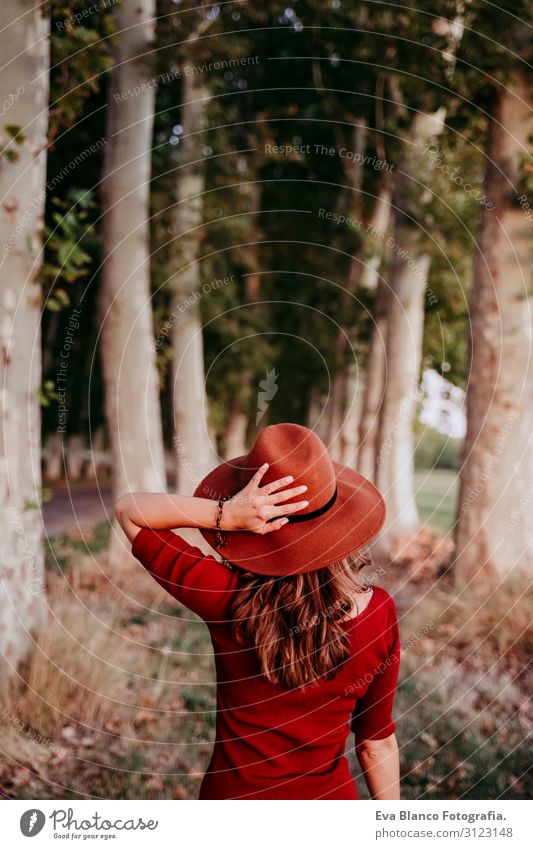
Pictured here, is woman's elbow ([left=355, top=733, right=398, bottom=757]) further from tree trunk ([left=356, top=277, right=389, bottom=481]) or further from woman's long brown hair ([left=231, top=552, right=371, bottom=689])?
tree trunk ([left=356, top=277, right=389, bottom=481])

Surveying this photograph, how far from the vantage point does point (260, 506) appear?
84.6 inches

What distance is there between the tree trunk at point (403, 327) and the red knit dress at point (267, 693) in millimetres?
9796

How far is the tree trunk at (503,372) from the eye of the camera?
7508 millimetres

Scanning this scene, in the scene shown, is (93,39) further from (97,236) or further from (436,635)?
(97,236)

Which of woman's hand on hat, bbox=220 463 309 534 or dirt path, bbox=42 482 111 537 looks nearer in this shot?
woman's hand on hat, bbox=220 463 309 534

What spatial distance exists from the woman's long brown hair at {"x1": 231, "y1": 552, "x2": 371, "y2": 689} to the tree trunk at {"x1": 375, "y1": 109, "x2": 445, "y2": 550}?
988cm

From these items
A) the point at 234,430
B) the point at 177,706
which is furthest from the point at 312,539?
the point at 234,430

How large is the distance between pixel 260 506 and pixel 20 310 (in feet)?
10.6

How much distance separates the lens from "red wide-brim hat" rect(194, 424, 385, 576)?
211 centimetres

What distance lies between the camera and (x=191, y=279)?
12.8 metres
